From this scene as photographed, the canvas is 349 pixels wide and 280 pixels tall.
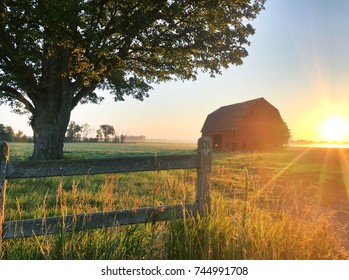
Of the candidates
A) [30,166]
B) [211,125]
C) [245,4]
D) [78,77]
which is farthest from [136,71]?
[211,125]

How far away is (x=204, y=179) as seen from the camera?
17.8 feet

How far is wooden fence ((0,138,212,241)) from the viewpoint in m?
4.29

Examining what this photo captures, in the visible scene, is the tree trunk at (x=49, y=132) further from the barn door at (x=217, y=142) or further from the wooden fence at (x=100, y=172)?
the barn door at (x=217, y=142)

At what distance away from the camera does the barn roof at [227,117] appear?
142ft

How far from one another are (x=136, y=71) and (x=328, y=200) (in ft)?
54.2

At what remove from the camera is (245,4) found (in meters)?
18.9

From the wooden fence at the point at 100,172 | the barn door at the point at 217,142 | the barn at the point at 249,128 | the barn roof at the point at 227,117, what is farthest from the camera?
the barn door at the point at 217,142

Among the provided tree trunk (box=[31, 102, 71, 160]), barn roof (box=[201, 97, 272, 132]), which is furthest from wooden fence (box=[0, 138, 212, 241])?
barn roof (box=[201, 97, 272, 132])

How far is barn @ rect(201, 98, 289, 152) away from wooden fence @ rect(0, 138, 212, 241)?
37234mm

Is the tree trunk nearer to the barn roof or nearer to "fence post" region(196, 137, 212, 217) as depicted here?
"fence post" region(196, 137, 212, 217)

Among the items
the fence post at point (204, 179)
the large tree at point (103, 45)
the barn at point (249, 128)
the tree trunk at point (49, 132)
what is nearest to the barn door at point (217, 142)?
the barn at point (249, 128)

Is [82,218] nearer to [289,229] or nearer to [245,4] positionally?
[289,229]

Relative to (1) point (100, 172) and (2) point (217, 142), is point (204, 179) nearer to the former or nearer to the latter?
(1) point (100, 172)

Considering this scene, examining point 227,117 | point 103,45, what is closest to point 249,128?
point 227,117
